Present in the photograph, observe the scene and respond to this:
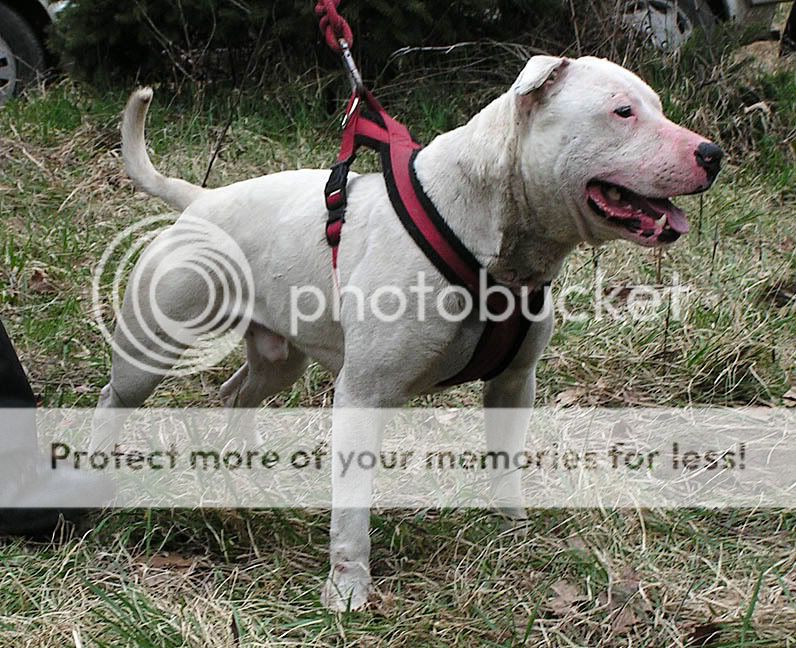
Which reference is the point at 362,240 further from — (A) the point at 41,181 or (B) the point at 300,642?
(A) the point at 41,181

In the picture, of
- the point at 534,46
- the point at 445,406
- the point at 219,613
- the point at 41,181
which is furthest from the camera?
the point at 534,46

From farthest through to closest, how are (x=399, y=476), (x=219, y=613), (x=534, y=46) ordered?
1. (x=534, y=46)
2. (x=399, y=476)
3. (x=219, y=613)

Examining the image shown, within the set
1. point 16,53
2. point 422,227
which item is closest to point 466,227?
point 422,227

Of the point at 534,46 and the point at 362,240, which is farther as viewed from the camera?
the point at 534,46

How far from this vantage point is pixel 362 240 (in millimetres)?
2805

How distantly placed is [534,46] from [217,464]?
326cm

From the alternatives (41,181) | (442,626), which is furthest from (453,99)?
(442,626)

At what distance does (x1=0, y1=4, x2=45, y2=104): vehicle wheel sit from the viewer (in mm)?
6660

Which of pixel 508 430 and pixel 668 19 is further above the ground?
pixel 668 19

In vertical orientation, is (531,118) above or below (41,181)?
above

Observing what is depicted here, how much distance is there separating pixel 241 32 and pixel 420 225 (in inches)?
143

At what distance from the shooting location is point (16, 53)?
677 centimetres

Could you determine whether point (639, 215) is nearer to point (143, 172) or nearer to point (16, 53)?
point (143, 172)

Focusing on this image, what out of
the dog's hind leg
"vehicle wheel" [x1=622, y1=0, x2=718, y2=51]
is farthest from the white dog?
"vehicle wheel" [x1=622, y1=0, x2=718, y2=51]
